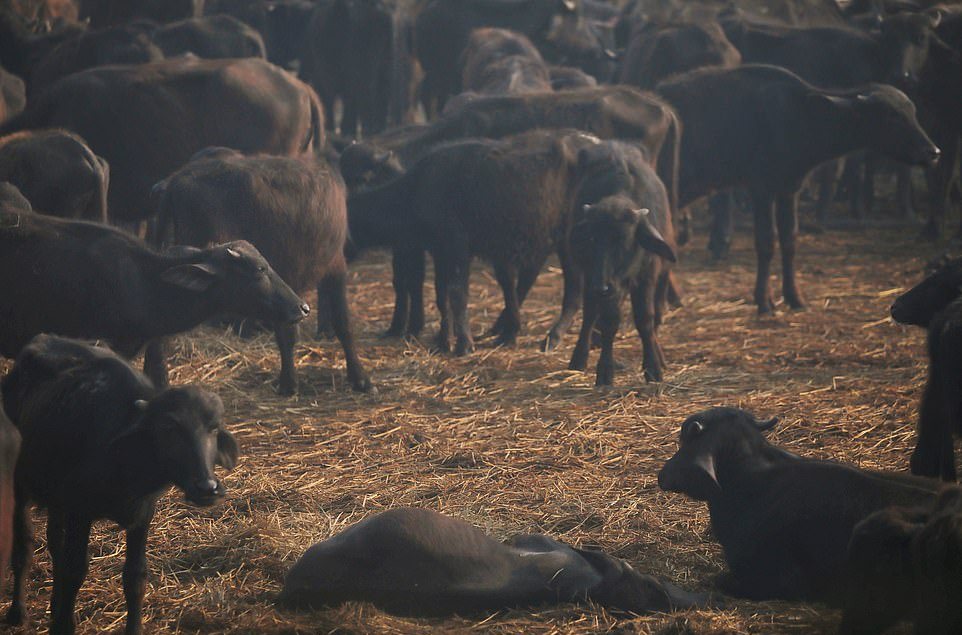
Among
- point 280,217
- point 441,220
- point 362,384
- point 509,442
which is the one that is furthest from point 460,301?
point 509,442

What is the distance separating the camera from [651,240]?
9.06 m

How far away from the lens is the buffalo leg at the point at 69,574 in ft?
16.2

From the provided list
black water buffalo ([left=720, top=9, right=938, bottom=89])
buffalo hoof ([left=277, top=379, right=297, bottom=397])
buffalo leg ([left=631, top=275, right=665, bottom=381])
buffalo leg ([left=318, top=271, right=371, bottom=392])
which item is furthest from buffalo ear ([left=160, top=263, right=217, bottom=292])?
black water buffalo ([left=720, top=9, right=938, bottom=89])

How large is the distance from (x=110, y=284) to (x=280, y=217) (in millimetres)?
1803

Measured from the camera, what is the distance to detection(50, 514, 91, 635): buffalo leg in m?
4.93

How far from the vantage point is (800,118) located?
11.9 metres

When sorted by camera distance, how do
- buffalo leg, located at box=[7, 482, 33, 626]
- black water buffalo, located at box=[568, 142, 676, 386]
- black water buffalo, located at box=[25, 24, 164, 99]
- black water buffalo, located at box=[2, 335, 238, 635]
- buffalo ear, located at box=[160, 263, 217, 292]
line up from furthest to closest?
black water buffalo, located at box=[25, 24, 164, 99], black water buffalo, located at box=[568, 142, 676, 386], buffalo ear, located at box=[160, 263, 217, 292], buffalo leg, located at box=[7, 482, 33, 626], black water buffalo, located at box=[2, 335, 238, 635]

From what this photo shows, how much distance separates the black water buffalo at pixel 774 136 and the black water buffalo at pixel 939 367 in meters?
4.51

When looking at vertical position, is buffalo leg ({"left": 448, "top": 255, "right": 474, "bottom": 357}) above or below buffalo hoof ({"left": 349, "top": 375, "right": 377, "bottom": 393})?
above

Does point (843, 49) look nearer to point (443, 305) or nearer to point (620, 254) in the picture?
point (443, 305)

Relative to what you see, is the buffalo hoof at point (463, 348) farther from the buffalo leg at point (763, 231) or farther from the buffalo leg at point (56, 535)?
the buffalo leg at point (56, 535)

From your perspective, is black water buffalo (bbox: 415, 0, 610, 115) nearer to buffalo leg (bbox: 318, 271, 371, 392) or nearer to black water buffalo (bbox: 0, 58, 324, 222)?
black water buffalo (bbox: 0, 58, 324, 222)

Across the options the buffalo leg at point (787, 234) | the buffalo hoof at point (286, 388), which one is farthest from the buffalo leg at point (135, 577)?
the buffalo leg at point (787, 234)

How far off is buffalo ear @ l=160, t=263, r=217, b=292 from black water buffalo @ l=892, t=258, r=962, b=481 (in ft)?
13.1
